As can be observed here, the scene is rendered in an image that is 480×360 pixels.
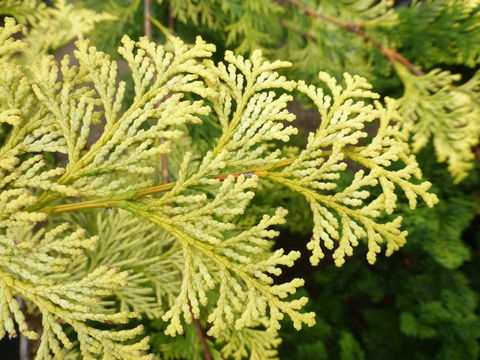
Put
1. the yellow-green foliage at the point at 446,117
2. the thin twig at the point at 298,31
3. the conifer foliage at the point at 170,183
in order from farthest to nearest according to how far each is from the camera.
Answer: the thin twig at the point at 298,31 < the yellow-green foliage at the point at 446,117 < the conifer foliage at the point at 170,183

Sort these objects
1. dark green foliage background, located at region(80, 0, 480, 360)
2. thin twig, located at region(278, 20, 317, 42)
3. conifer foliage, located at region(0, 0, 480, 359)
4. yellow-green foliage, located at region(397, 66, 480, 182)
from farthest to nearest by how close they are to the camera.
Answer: thin twig, located at region(278, 20, 317, 42), dark green foliage background, located at region(80, 0, 480, 360), yellow-green foliage, located at region(397, 66, 480, 182), conifer foliage, located at region(0, 0, 480, 359)

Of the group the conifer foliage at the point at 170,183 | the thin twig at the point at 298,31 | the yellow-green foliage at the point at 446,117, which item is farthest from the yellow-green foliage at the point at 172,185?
the thin twig at the point at 298,31

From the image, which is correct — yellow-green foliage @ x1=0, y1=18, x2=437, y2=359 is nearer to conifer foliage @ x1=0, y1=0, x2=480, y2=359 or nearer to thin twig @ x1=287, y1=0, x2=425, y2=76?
conifer foliage @ x1=0, y1=0, x2=480, y2=359

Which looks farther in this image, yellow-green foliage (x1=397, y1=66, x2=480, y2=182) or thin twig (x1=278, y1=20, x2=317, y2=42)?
thin twig (x1=278, y1=20, x2=317, y2=42)

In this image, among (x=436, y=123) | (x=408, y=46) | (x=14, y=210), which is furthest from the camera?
(x=408, y=46)

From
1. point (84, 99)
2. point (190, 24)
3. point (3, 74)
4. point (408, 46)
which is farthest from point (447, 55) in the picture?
point (3, 74)

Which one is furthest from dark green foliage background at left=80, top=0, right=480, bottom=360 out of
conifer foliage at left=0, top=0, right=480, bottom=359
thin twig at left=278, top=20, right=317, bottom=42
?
conifer foliage at left=0, top=0, right=480, bottom=359

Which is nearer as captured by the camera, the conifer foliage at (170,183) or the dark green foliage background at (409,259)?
the conifer foliage at (170,183)

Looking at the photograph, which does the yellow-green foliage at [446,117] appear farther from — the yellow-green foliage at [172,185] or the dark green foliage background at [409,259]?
the yellow-green foliage at [172,185]

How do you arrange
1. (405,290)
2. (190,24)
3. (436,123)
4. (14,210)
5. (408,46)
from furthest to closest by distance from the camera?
(190,24) < (405,290) < (408,46) < (436,123) < (14,210)

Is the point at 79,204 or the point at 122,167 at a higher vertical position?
the point at 122,167

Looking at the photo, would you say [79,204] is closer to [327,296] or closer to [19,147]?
[19,147]
